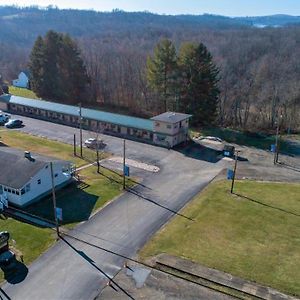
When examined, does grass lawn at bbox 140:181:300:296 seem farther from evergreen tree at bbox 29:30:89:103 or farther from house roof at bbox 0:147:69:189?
evergreen tree at bbox 29:30:89:103

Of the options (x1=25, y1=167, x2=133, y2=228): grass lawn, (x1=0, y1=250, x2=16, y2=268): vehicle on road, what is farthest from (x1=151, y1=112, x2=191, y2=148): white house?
(x1=0, y1=250, x2=16, y2=268): vehicle on road

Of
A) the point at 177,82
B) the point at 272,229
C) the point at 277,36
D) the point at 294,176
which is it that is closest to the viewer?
the point at 272,229

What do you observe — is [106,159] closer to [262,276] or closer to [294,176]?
[294,176]

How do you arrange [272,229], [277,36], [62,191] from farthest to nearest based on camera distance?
[277,36], [62,191], [272,229]

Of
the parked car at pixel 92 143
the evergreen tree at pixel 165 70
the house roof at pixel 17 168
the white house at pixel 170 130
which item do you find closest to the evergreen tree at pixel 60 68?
the evergreen tree at pixel 165 70

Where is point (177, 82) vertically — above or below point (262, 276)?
above

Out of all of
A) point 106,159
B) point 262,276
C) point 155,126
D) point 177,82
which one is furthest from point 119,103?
point 262,276

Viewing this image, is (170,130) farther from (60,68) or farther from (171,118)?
(60,68)
